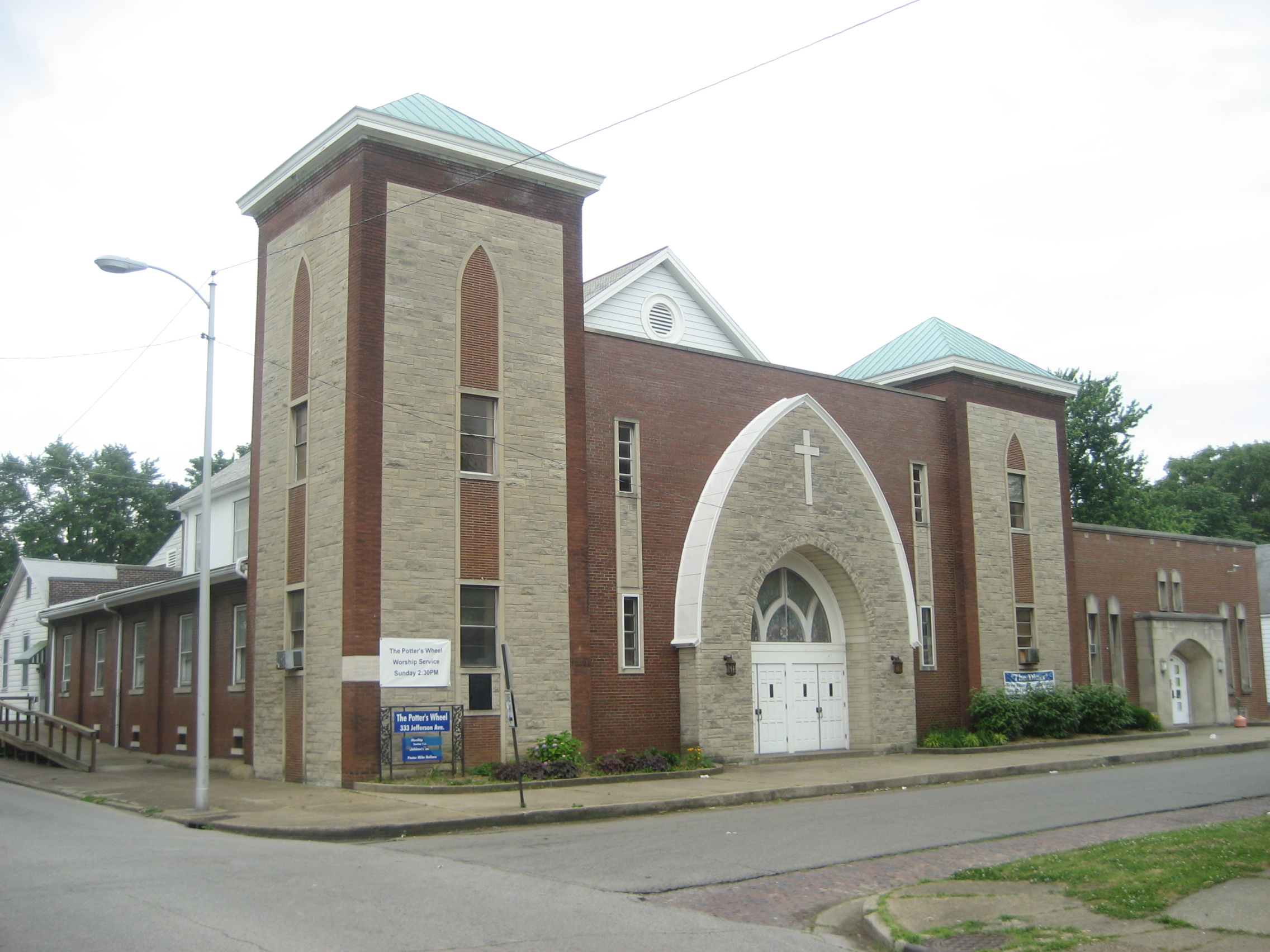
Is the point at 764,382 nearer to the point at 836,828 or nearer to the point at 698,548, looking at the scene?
the point at 698,548

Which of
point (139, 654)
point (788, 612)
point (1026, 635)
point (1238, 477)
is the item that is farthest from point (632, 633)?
point (1238, 477)

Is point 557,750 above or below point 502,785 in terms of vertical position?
above

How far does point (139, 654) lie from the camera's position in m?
29.9

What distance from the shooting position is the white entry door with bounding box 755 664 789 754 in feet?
83.2

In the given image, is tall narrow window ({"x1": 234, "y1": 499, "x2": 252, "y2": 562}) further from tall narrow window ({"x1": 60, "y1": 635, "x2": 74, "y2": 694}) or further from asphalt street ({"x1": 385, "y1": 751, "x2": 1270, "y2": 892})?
asphalt street ({"x1": 385, "y1": 751, "x2": 1270, "y2": 892})

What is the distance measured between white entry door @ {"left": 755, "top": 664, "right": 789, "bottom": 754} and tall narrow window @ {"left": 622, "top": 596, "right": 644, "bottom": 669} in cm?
341

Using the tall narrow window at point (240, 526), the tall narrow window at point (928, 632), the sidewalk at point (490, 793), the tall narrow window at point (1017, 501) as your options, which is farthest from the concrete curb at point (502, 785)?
the tall narrow window at point (240, 526)

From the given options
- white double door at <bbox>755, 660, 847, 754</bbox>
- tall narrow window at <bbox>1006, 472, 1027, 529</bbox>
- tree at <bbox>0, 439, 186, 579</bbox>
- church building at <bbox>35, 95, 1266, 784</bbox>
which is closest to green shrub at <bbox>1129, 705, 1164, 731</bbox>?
church building at <bbox>35, 95, 1266, 784</bbox>

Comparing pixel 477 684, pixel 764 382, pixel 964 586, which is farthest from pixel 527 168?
pixel 964 586

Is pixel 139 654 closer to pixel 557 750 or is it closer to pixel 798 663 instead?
pixel 557 750

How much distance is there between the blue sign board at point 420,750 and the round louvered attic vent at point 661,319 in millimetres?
14134

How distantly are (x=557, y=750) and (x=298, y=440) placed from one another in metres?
7.54

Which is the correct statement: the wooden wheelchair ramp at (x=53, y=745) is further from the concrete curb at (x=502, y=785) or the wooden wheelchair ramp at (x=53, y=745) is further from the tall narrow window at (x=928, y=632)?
the tall narrow window at (x=928, y=632)

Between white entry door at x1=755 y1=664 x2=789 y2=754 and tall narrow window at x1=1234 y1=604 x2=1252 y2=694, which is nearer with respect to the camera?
white entry door at x1=755 y1=664 x2=789 y2=754
